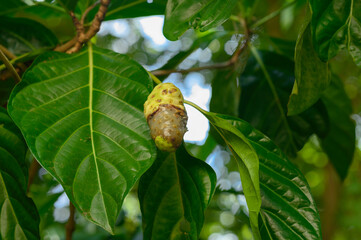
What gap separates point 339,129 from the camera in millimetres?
1240

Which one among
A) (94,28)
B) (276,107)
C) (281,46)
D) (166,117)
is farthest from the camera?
(281,46)

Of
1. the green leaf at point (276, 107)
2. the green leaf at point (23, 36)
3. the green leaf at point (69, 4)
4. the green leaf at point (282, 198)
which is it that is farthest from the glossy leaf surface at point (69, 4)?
the green leaf at point (276, 107)

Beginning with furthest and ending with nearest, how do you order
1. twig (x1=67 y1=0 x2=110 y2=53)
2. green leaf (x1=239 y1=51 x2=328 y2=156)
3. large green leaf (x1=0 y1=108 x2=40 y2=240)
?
1. green leaf (x1=239 y1=51 x2=328 y2=156)
2. twig (x1=67 y1=0 x2=110 y2=53)
3. large green leaf (x1=0 y1=108 x2=40 y2=240)

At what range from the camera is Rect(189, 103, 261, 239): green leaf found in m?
0.57

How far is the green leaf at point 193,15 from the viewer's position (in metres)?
0.61

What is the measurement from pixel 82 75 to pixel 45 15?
22.2 inches

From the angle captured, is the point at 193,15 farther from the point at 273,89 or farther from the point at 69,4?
the point at 273,89

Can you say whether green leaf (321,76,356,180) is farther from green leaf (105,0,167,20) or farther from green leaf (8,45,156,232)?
green leaf (8,45,156,232)

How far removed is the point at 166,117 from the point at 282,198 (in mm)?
280

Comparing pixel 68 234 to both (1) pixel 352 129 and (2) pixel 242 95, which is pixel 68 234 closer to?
(2) pixel 242 95

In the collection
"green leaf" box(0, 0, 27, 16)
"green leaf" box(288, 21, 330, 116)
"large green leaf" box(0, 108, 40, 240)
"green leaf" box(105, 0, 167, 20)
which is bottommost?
"large green leaf" box(0, 108, 40, 240)

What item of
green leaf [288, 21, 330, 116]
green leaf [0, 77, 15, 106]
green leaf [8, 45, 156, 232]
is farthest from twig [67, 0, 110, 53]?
green leaf [288, 21, 330, 116]

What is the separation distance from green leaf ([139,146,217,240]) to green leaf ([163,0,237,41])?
24 cm

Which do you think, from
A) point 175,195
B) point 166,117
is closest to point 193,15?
point 166,117
